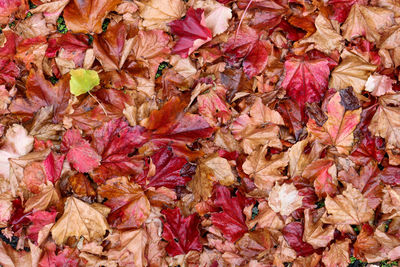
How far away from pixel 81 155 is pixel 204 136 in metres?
0.50

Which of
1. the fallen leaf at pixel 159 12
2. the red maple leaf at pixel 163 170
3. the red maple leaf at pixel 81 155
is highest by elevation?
the fallen leaf at pixel 159 12

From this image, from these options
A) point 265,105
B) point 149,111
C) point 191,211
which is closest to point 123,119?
point 149,111

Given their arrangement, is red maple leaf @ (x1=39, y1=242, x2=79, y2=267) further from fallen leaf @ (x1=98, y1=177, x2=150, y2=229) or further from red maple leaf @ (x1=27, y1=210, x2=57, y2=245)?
fallen leaf @ (x1=98, y1=177, x2=150, y2=229)

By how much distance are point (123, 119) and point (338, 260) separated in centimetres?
105

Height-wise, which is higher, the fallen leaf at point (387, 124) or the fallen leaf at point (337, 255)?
A: the fallen leaf at point (387, 124)

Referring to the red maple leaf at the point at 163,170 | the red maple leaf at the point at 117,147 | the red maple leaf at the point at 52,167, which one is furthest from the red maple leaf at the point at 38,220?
the red maple leaf at the point at 163,170

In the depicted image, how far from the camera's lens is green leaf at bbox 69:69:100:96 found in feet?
4.94

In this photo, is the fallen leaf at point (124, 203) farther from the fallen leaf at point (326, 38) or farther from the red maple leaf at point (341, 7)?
the red maple leaf at point (341, 7)

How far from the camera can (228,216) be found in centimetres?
156

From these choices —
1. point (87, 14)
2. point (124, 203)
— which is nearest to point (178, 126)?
point (124, 203)

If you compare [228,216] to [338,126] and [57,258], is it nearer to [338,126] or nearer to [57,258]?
[338,126]

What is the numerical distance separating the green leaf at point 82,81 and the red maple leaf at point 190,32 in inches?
13.8

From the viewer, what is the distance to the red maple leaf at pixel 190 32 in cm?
157

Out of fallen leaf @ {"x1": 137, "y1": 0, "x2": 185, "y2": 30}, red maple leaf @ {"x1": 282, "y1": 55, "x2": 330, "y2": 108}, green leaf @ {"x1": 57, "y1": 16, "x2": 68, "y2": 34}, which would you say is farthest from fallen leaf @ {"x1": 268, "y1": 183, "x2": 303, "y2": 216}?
green leaf @ {"x1": 57, "y1": 16, "x2": 68, "y2": 34}
